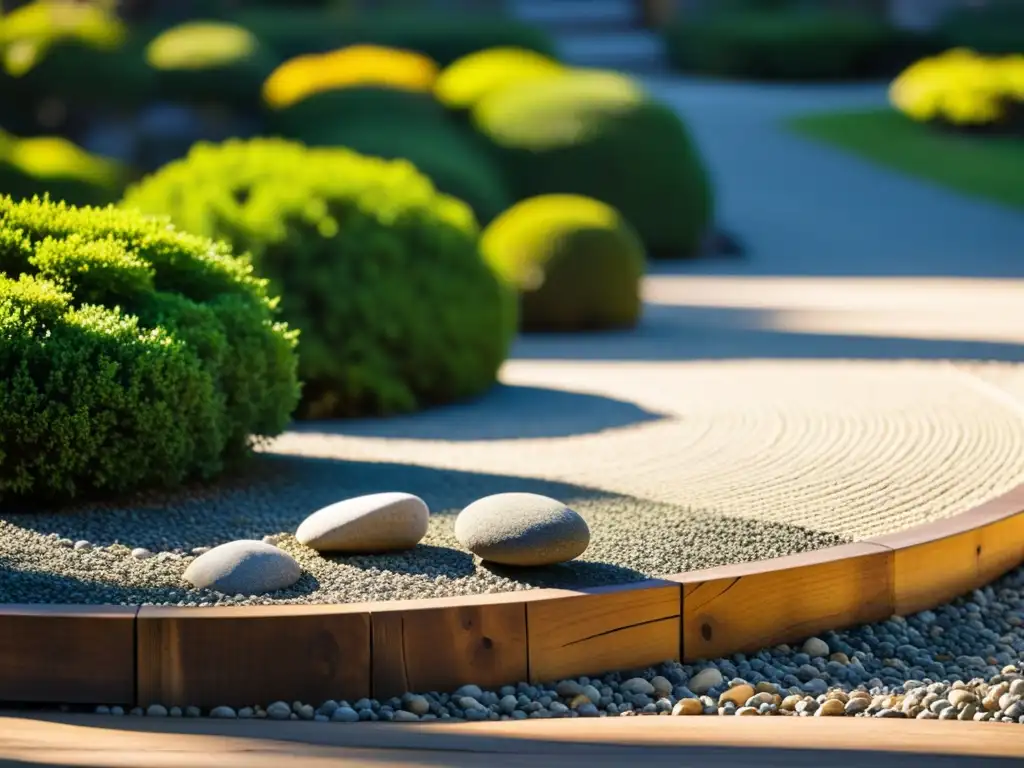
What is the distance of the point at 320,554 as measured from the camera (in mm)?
4199

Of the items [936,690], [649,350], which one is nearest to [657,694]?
[936,690]

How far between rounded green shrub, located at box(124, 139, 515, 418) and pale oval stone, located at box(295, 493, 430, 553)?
258 cm

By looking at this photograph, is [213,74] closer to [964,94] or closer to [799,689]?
[964,94]

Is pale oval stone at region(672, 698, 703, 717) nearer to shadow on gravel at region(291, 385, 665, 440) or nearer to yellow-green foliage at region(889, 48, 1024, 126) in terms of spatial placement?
shadow on gravel at region(291, 385, 665, 440)

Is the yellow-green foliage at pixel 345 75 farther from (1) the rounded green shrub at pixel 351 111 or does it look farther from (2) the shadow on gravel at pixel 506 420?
(2) the shadow on gravel at pixel 506 420

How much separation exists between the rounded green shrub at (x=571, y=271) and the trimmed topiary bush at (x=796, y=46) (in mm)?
16316

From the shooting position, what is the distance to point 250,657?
3.51m

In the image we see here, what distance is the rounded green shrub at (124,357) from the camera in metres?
4.45

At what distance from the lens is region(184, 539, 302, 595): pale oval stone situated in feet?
12.6

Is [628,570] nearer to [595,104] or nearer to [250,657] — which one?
[250,657]

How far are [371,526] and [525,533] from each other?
44 centimetres

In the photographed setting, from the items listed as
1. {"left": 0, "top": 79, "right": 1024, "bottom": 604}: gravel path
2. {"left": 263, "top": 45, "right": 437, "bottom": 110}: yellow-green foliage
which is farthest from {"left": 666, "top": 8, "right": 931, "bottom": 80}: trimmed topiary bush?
{"left": 0, "top": 79, "right": 1024, "bottom": 604}: gravel path

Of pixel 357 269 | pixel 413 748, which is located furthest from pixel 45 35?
pixel 413 748

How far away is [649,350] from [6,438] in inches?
194
